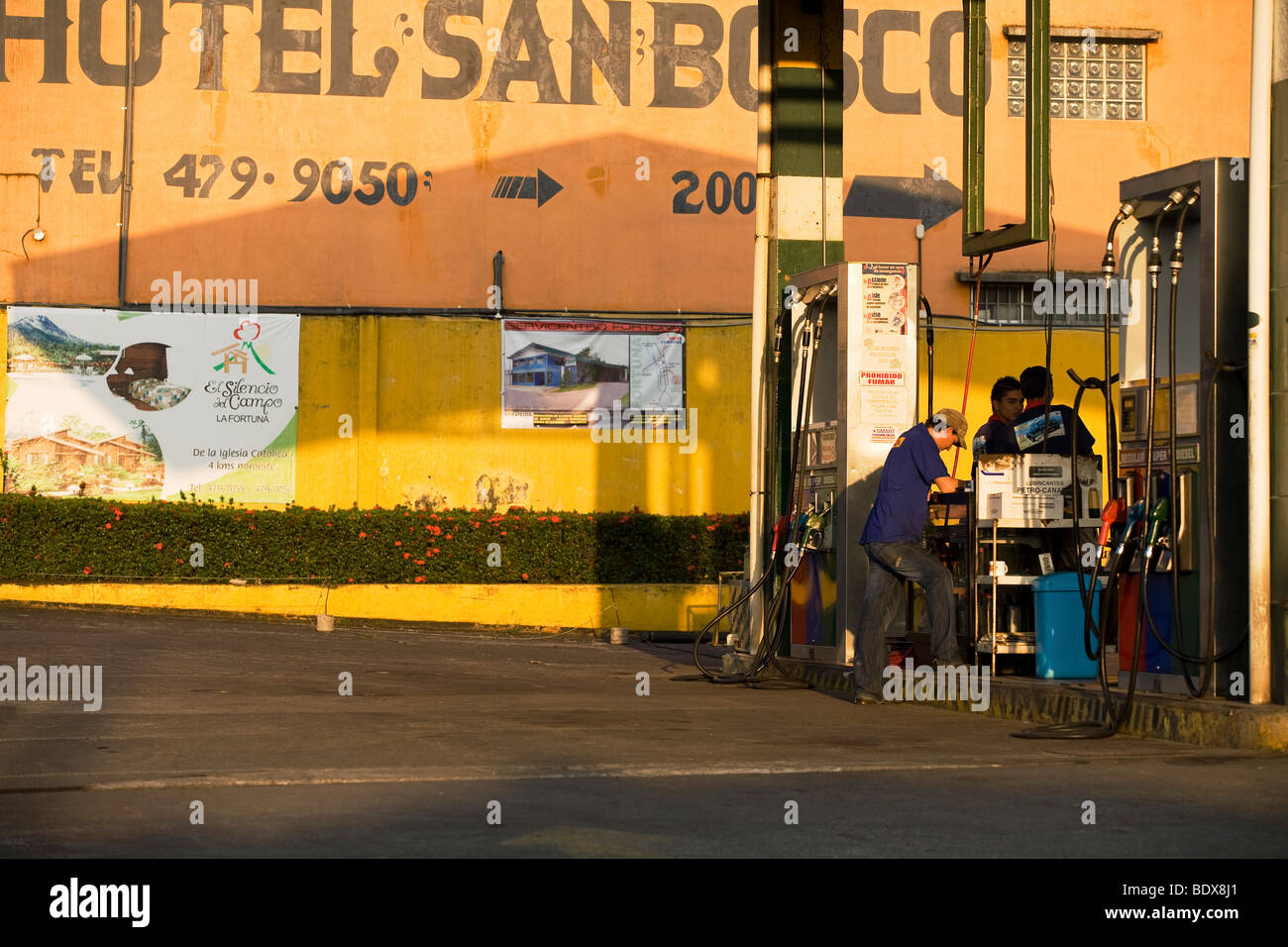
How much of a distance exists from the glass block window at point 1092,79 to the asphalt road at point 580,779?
14.4m

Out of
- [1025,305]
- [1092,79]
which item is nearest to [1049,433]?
[1025,305]

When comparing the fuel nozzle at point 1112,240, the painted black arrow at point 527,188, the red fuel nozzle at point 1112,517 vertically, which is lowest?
the red fuel nozzle at point 1112,517

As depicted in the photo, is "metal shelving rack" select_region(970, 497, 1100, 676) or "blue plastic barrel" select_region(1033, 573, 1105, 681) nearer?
"blue plastic barrel" select_region(1033, 573, 1105, 681)

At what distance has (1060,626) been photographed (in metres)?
11.4

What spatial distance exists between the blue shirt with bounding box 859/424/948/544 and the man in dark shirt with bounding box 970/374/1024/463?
4.33ft

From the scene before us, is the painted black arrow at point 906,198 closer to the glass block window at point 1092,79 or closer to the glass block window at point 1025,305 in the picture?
the glass block window at point 1025,305

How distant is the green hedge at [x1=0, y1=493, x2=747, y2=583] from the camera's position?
20.5m

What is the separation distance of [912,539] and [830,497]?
1613 millimetres

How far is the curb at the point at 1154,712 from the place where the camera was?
8.88m

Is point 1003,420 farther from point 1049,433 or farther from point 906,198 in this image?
point 906,198

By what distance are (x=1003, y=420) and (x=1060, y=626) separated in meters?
2.53

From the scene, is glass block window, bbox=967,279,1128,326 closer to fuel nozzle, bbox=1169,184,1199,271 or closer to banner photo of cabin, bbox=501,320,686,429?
banner photo of cabin, bbox=501,320,686,429

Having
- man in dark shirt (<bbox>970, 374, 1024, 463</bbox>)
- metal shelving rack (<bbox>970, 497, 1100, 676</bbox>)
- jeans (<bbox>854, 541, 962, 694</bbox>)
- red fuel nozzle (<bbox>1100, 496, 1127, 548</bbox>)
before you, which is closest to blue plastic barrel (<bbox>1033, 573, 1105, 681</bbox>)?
metal shelving rack (<bbox>970, 497, 1100, 676</bbox>)

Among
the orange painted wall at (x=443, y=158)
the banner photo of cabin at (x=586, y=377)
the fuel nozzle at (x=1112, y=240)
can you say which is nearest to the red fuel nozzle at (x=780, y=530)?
the fuel nozzle at (x=1112, y=240)
